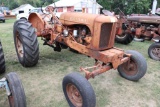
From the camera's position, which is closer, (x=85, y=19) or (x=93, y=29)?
(x=93, y=29)

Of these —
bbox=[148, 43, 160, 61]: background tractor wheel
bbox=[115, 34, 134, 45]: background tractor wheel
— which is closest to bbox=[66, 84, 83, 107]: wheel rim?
bbox=[148, 43, 160, 61]: background tractor wheel

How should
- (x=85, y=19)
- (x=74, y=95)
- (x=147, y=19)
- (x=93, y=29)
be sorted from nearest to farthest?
(x=74, y=95)
(x=93, y=29)
(x=85, y=19)
(x=147, y=19)

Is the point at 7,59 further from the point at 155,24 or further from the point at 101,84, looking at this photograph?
the point at 155,24

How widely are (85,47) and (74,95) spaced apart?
956mm

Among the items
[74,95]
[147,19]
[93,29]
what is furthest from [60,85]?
[147,19]

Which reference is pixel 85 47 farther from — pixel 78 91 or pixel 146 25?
pixel 146 25

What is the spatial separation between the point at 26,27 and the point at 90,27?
5.02 feet

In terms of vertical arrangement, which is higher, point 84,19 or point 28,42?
point 84,19

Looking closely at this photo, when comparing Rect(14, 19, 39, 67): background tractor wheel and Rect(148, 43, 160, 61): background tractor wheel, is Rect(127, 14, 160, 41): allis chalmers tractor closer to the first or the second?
Rect(148, 43, 160, 61): background tractor wheel

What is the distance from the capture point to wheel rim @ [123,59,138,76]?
355cm

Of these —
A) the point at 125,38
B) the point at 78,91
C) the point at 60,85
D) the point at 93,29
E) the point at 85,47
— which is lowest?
the point at 60,85

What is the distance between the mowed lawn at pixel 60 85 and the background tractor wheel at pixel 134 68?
0.13 metres

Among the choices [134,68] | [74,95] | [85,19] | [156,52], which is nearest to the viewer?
[74,95]

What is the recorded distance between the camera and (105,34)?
311 cm
